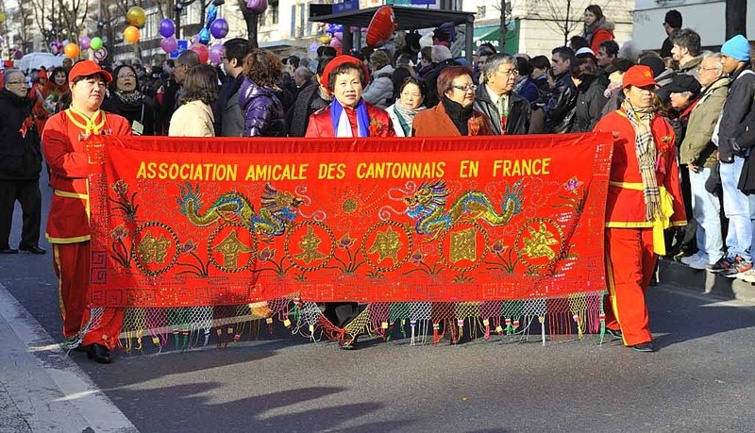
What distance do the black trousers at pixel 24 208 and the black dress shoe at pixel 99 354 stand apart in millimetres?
5280

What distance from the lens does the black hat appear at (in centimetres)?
1066

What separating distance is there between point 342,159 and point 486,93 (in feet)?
6.34

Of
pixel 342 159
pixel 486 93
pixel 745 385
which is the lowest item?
pixel 745 385

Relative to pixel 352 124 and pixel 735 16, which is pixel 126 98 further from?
pixel 735 16

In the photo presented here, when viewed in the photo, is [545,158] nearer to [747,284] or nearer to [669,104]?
[747,284]

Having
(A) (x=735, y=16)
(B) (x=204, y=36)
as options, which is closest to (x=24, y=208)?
(A) (x=735, y=16)

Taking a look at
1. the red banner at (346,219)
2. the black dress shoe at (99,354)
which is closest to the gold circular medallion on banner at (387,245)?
the red banner at (346,219)

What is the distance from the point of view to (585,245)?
7402mm

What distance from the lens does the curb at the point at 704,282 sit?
9609 mm

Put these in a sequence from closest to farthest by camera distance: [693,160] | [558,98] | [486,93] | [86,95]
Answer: [86,95] < [486,93] < [693,160] < [558,98]

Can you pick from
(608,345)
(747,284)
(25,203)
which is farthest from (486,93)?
(25,203)

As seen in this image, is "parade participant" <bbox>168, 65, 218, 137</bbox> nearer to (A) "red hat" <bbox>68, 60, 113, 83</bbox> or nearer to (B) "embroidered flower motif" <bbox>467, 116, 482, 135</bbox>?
(A) "red hat" <bbox>68, 60, 113, 83</bbox>

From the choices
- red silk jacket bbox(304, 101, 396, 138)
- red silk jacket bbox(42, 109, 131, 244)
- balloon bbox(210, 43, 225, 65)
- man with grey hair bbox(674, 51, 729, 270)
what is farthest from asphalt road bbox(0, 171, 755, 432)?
balloon bbox(210, 43, 225, 65)

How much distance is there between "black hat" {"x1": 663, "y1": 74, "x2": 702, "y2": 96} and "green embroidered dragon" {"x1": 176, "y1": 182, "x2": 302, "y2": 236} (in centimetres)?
505
